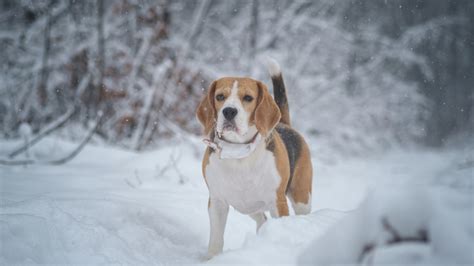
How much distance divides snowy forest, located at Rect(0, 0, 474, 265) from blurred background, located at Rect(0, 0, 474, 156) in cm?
5

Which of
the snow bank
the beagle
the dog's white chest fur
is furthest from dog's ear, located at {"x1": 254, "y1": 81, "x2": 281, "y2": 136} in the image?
the snow bank

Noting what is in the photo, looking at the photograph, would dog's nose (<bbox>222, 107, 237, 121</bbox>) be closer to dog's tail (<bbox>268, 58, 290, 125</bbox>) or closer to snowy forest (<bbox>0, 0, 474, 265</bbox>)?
snowy forest (<bbox>0, 0, 474, 265</bbox>)

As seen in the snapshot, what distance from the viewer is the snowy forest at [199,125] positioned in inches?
48.5

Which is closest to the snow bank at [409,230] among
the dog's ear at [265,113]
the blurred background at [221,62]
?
the dog's ear at [265,113]

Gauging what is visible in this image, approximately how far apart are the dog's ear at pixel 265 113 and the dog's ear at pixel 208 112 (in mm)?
360

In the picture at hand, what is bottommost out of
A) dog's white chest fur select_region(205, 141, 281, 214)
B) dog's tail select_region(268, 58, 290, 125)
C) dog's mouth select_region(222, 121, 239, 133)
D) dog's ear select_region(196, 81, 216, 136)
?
dog's white chest fur select_region(205, 141, 281, 214)

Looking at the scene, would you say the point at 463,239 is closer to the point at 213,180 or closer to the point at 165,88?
the point at 213,180

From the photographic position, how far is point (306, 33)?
1223 cm

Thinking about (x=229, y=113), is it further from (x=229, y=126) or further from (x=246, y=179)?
(x=246, y=179)

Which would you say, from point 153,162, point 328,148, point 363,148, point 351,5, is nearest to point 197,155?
point 153,162

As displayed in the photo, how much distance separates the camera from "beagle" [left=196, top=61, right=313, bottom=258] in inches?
110

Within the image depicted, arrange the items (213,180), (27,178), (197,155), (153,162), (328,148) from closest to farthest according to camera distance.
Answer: (213,180), (27,178), (153,162), (197,155), (328,148)

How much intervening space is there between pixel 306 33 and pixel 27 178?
9754mm

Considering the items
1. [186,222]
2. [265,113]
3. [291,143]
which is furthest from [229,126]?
[186,222]
